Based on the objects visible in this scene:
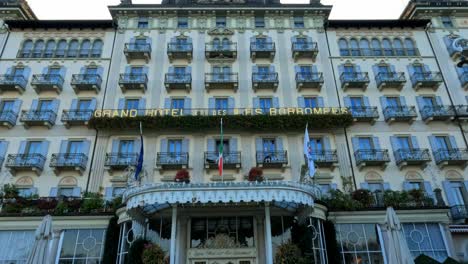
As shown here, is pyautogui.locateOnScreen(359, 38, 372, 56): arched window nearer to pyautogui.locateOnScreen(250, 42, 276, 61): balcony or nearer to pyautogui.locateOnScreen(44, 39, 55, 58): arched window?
pyautogui.locateOnScreen(250, 42, 276, 61): balcony

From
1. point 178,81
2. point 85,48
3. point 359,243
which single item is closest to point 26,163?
point 85,48

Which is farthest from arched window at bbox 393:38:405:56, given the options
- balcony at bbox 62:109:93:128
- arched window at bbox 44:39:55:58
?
arched window at bbox 44:39:55:58

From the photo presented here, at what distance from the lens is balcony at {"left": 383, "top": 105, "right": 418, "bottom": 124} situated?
30.3m

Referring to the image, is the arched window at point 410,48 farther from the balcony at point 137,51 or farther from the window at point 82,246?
the window at point 82,246

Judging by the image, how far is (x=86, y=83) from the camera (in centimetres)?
3108

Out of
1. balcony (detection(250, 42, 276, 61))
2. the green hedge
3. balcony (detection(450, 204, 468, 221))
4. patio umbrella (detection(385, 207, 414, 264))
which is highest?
balcony (detection(250, 42, 276, 61))

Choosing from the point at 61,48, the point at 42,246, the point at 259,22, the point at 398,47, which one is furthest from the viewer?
the point at 259,22

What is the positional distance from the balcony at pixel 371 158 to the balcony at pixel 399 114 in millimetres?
3299

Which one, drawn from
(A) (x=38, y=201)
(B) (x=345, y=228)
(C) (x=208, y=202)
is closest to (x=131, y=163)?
(A) (x=38, y=201)

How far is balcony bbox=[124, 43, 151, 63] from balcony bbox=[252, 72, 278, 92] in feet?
33.7

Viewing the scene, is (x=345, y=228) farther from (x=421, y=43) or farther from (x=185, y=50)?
(x=421, y=43)

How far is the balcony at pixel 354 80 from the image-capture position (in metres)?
32.0

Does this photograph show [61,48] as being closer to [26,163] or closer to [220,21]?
[26,163]

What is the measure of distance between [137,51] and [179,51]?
3.89 m
